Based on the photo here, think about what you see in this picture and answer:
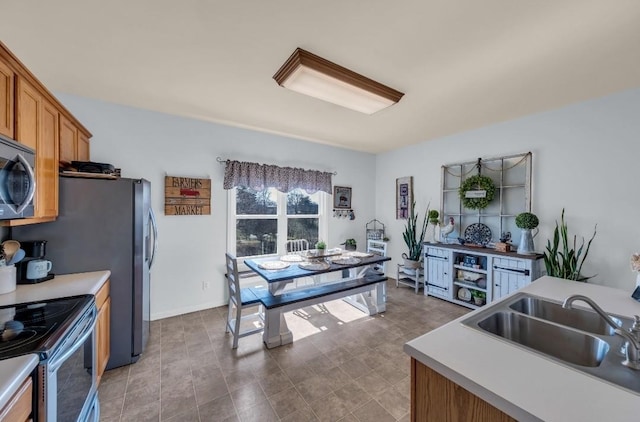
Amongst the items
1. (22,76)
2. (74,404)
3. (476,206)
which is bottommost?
(74,404)

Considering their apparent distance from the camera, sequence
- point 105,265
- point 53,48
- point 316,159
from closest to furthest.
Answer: point 53,48
point 105,265
point 316,159

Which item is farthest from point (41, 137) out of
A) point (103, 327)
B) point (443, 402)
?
point (443, 402)

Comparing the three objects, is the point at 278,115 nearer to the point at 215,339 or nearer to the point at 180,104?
the point at 180,104

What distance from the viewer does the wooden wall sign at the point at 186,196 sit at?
3016 mm

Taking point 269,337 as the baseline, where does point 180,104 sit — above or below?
above

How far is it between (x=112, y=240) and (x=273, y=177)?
2105 millimetres

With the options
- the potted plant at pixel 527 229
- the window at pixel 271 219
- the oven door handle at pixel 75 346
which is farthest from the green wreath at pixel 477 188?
the oven door handle at pixel 75 346

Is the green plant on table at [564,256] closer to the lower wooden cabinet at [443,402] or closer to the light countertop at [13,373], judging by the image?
the lower wooden cabinet at [443,402]

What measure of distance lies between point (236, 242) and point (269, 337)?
157 centimetres

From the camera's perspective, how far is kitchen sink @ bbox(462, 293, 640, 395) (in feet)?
2.83

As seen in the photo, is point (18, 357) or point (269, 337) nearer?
point (18, 357)

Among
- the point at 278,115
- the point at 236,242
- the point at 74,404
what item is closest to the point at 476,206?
the point at 278,115

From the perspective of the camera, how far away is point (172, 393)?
1827mm

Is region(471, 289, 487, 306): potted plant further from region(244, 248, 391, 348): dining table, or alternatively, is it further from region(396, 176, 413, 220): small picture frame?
region(396, 176, 413, 220): small picture frame
